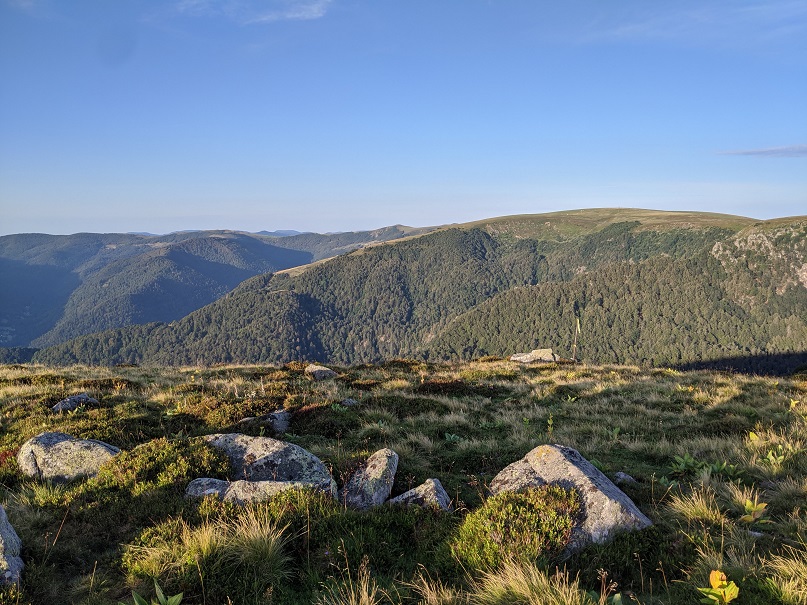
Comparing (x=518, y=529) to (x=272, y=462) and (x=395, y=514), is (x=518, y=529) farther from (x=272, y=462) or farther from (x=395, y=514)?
(x=272, y=462)

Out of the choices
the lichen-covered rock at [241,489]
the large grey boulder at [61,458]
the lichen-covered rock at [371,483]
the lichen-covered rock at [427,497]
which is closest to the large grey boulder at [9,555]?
the lichen-covered rock at [241,489]

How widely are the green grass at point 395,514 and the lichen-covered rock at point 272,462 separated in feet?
1.26

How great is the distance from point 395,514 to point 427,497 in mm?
623

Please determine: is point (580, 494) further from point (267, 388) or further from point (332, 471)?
point (267, 388)

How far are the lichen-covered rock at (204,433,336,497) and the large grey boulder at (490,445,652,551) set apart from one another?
3113 mm

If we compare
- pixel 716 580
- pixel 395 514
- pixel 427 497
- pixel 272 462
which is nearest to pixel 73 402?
pixel 272 462

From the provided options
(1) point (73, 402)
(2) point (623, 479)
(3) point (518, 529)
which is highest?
(3) point (518, 529)

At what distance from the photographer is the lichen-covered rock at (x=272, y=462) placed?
7.62 meters

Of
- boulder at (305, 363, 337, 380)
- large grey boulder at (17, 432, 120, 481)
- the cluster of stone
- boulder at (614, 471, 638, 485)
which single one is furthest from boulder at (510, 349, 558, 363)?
large grey boulder at (17, 432, 120, 481)

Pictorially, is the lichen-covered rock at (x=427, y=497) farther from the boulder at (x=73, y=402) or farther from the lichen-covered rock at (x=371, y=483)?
the boulder at (x=73, y=402)

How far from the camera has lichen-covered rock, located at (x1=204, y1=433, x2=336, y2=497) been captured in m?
7.62

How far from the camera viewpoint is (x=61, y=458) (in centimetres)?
843

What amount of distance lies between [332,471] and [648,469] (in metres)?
6.51

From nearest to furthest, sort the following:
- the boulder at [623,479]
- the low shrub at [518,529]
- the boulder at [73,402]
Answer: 1. the low shrub at [518,529]
2. the boulder at [623,479]
3. the boulder at [73,402]
